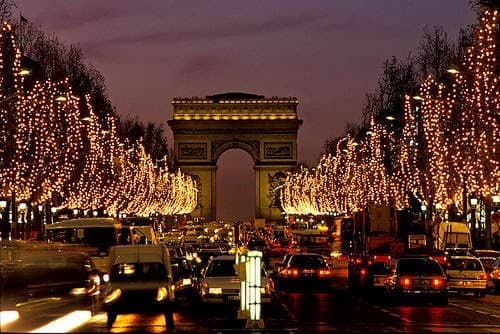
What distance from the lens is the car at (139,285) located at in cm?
2536

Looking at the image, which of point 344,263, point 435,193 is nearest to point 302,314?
point 435,193

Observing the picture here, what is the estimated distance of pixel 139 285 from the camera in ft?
84.0

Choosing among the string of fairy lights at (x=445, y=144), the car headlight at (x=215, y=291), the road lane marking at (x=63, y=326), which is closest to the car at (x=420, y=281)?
the car headlight at (x=215, y=291)

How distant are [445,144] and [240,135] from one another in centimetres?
11224

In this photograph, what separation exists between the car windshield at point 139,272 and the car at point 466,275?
68.9 ft

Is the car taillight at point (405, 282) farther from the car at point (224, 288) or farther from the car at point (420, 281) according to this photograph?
the car at point (224, 288)

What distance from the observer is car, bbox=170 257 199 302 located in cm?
3666

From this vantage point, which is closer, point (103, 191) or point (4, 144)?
point (4, 144)

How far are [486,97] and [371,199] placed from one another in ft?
128

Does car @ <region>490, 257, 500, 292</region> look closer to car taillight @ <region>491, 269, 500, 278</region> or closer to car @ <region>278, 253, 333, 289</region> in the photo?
car taillight @ <region>491, 269, 500, 278</region>

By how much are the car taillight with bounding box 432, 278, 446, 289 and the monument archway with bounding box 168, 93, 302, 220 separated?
13628cm

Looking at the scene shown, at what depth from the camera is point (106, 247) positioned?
39.0 meters

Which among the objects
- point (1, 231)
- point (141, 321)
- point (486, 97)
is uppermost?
point (486, 97)

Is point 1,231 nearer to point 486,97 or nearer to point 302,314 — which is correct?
point 486,97
